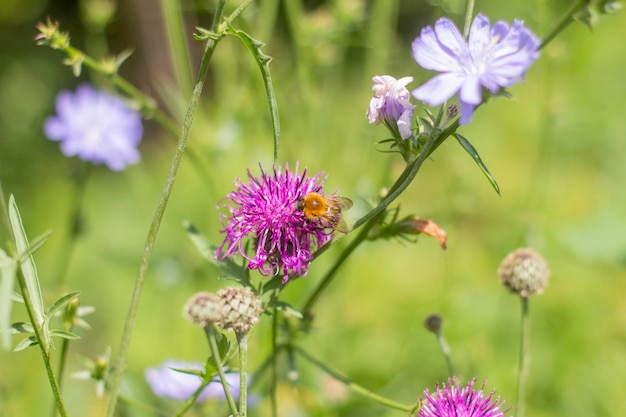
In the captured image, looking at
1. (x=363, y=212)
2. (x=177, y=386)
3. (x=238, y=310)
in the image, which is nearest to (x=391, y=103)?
(x=238, y=310)

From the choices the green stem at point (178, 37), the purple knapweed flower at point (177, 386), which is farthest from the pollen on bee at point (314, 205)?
the green stem at point (178, 37)

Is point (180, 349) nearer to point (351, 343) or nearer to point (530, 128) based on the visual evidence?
point (351, 343)

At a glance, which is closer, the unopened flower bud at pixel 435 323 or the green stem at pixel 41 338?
the green stem at pixel 41 338

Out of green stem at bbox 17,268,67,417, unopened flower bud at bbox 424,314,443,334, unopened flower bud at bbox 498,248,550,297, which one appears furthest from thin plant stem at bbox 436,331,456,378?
green stem at bbox 17,268,67,417

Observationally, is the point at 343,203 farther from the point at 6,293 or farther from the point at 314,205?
the point at 6,293

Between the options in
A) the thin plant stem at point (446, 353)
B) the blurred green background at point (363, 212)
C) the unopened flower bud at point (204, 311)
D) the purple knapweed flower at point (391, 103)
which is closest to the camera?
the unopened flower bud at point (204, 311)

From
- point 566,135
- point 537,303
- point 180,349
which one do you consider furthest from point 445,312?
point 566,135

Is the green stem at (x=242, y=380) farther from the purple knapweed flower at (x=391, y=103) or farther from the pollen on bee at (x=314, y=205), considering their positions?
the purple knapweed flower at (x=391, y=103)
